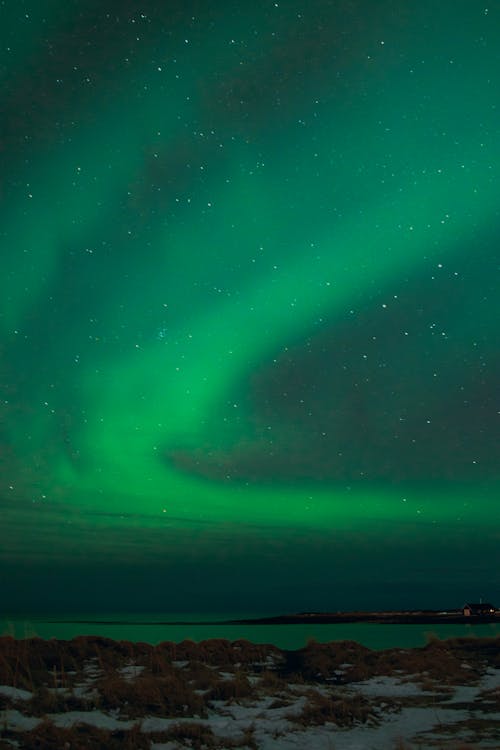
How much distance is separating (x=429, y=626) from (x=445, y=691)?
183 feet

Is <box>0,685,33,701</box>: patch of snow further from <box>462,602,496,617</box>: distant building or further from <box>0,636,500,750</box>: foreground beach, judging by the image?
<box>462,602,496,617</box>: distant building

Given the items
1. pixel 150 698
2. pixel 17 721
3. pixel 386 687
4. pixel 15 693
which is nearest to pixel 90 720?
pixel 17 721

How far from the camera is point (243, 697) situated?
14781 mm

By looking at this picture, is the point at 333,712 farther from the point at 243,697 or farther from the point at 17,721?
the point at 17,721

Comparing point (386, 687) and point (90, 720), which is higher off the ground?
point (90, 720)

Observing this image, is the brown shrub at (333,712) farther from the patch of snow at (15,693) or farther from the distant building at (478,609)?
the distant building at (478,609)

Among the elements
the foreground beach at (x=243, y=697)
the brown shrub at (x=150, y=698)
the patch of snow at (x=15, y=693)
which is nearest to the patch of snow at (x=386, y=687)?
the foreground beach at (x=243, y=697)

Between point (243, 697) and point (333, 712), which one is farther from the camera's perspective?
point (243, 697)

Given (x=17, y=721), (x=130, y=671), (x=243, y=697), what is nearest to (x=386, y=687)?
(x=243, y=697)

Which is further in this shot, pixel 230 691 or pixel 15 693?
pixel 230 691

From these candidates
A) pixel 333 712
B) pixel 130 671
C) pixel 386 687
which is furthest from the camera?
pixel 130 671

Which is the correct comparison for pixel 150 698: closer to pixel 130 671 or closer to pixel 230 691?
pixel 230 691

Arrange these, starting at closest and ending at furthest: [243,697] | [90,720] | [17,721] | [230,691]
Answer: [17,721] < [90,720] < [243,697] < [230,691]

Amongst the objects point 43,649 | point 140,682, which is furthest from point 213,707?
point 43,649
